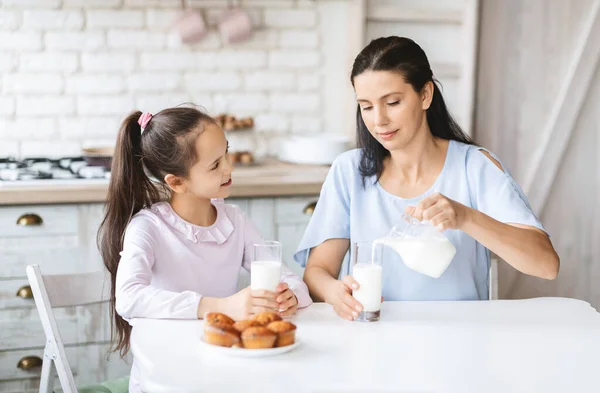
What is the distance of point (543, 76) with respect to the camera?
11.8ft

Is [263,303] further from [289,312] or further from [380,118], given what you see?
[380,118]

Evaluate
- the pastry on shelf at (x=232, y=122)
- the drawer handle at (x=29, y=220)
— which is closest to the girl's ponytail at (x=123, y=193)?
the drawer handle at (x=29, y=220)

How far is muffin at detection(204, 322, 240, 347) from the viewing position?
1390 millimetres

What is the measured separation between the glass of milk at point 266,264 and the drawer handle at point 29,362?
1.43 metres

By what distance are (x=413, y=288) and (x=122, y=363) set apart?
4.16 feet

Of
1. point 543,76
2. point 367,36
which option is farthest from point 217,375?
point 543,76

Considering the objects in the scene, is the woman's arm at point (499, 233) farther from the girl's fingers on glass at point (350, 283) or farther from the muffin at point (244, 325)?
the muffin at point (244, 325)

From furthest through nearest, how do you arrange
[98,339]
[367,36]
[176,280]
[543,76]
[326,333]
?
[543,76] < [367,36] < [98,339] < [176,280] < [326,333]

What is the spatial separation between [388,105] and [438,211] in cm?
42

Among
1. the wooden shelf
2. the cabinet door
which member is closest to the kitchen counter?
the cabinet door

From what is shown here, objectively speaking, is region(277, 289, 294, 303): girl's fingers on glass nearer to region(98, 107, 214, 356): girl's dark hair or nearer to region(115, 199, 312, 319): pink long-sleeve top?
region(115, 199, 312, 319): pink long-sleeve top

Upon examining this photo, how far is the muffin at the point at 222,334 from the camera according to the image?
139cm

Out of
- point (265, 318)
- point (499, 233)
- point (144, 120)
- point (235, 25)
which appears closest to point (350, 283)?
point (265, 318)

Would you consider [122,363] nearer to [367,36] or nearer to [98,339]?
[98,339]
